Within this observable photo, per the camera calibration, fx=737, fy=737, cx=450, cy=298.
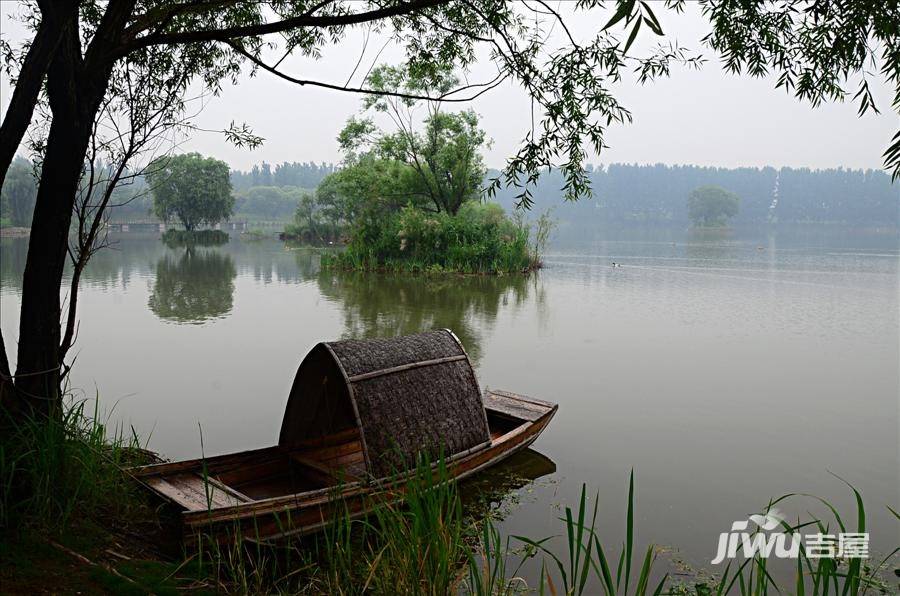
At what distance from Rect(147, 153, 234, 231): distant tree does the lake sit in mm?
22096

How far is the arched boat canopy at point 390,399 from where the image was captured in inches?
189

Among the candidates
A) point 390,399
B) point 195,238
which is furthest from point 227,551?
point 195,238

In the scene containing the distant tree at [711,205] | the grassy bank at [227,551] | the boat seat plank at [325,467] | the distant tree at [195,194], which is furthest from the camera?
the distant tree at [711,205]

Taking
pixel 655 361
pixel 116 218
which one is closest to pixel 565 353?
pixel 655 361

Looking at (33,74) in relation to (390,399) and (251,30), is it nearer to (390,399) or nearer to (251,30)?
(251,30)

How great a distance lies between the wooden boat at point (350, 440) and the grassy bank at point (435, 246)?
54.1 feet

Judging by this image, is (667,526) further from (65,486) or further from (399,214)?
(399,214)

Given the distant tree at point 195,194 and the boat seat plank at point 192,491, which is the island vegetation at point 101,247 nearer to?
the boat seat plank at point 192,491

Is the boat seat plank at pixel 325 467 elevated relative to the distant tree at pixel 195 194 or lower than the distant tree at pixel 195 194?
lower

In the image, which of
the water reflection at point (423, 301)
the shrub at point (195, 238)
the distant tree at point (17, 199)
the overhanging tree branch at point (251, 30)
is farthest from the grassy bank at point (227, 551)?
the distant tree at point (17, 199)

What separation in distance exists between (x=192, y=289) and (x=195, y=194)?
87.1 ft

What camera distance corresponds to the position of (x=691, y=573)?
4.41m

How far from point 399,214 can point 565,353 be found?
14.5 m

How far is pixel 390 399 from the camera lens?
4.94 metres
